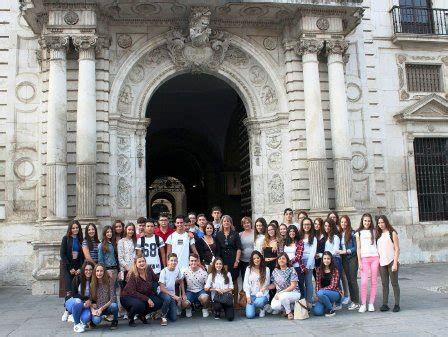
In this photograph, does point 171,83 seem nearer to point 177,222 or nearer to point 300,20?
point 300,20

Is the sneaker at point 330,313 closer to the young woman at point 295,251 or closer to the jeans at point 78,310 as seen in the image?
the young woman at point 295,251

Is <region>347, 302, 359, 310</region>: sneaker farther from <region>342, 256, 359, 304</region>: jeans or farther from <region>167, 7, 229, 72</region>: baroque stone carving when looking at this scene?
<region>167, 7, 229, 72</region>: baroque stone carving

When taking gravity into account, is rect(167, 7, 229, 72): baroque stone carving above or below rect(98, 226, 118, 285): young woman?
above

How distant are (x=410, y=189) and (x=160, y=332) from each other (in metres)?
12.3

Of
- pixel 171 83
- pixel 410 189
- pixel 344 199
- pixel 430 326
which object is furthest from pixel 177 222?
pixel 171 83

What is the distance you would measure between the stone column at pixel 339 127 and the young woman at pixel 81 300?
8613 millimetres

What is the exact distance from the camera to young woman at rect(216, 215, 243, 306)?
983 centimetres

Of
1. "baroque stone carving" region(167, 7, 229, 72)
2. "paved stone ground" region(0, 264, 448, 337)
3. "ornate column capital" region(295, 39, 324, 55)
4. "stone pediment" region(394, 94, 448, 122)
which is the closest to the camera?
"paved stone ground" region(0, 264, 448, 337)

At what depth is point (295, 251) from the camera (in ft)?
31.1

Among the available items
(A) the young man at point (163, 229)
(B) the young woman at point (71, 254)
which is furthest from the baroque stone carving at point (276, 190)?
(B) the young woman at point (71, 254)

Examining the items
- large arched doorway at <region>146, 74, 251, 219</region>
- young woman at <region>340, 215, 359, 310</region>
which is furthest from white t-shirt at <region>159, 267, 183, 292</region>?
large arched doorway at <region>146, 74, 251, 219</region>

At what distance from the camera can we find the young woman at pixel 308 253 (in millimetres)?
9555

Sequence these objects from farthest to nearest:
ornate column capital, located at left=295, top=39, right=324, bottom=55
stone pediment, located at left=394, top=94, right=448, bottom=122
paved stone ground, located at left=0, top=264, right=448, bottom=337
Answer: stone pediment, located at left=394, top=94, right=448, bottom=122, ornate column capital, located at left=295, top=39, right=324, bottom=55, paved stone ground, located at left=0, top=264, right=448, bottom=337

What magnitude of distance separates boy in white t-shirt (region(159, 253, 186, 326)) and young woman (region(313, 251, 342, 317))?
2.62 meters
